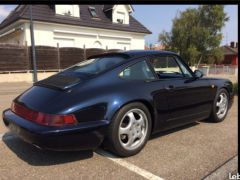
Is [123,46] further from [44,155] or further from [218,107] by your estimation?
[44,155]

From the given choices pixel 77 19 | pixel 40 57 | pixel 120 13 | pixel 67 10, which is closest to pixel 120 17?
pixel 120 13

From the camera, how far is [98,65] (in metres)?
3.96

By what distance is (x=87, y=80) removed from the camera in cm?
342

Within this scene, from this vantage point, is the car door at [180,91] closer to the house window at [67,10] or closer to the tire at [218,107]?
the tire at [218,107]

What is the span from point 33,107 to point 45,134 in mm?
490

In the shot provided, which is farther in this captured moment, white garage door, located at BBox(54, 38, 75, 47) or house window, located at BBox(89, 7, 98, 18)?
house window, located at BBox(89, 7, 98, 18)

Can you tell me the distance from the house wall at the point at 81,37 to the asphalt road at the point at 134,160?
17.1m

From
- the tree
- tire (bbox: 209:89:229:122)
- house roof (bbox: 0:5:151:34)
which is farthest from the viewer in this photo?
the tree

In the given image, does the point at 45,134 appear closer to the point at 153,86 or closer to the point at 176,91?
the point at 153,86

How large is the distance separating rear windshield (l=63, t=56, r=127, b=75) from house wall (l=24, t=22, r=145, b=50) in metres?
16.9

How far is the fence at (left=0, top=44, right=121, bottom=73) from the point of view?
17.3 meters

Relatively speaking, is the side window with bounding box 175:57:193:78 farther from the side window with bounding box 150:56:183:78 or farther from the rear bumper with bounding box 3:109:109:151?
the rear bumper with bounding box 3:109:109:151

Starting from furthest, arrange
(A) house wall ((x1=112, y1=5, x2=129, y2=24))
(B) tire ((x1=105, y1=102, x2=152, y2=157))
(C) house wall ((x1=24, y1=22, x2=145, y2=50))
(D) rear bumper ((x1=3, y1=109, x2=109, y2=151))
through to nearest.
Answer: (A) house wall ((x1=112, y1=5, x2=129, y2=24)), (C) house wall ((x1=24, y1=22, x2=145, y2=50)), (B) tire ((x1=105, y1=102, x2=152, y2=157)), (D) rear bumper ((x1=3, y1=109, x2=109, y2=151))

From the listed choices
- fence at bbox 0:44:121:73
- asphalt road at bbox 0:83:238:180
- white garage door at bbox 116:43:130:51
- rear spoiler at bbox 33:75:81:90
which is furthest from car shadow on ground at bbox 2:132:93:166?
white garage door at bbox 116:43:130:51
